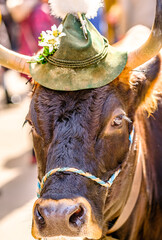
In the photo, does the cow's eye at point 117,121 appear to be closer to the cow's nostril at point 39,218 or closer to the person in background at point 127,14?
the cow's nostril at point 39,218

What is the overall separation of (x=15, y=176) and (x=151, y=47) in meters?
4.27

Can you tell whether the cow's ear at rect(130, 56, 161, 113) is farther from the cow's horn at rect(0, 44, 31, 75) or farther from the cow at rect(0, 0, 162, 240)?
the cow's horn at rect(0, 44, 31, 75)

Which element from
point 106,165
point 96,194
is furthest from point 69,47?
point 96,194

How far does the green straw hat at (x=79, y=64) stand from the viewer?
2514mm

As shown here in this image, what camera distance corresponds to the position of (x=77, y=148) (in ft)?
7.82

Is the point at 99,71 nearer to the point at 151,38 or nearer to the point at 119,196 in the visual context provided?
the point at 151,38

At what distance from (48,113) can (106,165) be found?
0.53m

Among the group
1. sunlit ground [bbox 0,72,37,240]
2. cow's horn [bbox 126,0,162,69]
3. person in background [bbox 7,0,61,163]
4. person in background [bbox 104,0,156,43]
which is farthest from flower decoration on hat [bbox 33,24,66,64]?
person in background [bbox 7,0,61,163]

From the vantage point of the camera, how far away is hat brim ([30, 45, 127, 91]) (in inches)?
98.4

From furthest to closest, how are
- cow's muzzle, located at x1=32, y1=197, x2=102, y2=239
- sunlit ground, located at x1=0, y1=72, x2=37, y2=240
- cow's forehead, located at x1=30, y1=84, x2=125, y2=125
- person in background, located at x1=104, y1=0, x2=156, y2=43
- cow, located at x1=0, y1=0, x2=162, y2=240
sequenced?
person in background, located at x1=104, y1=0, x2=156, y2=43, sunlit ground, located at x1=0, y1=72, x2=37, y2=240, cow's forehead, located at x1=30, y1=84, x2=125, y2=125, cow, located at x1=0, y1=0, x2=162, y2=240, cow's muzzle, located at x1=32, y1=197, x2=102, y2=239

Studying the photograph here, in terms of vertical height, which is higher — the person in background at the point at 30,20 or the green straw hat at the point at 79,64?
the person in background at the point at 30,20

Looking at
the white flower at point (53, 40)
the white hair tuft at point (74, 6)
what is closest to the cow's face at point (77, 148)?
the white flower at point (53, 40)

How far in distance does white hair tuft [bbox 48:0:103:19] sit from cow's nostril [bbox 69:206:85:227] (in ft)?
4.55

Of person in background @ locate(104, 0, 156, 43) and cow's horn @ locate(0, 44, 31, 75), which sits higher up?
person in background @ locate(104, 0, 156, 43)
